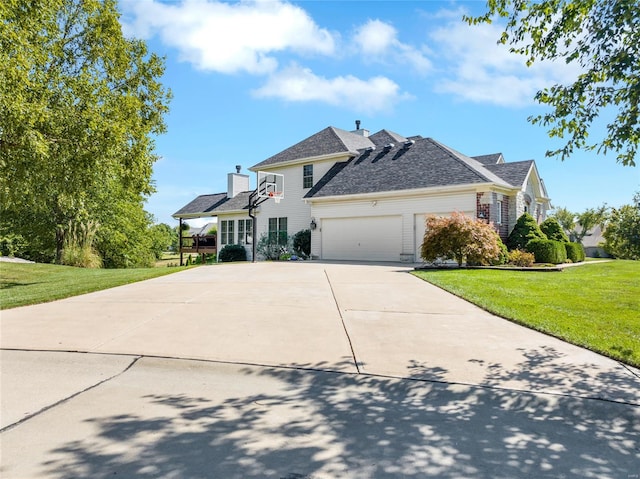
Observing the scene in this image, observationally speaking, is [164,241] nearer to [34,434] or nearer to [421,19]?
[421,19]

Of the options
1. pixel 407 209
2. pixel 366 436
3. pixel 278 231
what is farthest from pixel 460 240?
pixel 278 231

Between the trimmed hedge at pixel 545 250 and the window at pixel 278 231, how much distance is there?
12924mm

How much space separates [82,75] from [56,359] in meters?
10.3

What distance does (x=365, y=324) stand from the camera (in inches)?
247

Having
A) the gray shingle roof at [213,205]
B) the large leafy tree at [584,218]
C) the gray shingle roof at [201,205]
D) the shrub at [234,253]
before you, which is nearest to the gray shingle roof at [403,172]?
the shrub at [234,253]

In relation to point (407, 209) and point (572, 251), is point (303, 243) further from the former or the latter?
point (572, 251)

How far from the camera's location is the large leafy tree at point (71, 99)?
940 cm

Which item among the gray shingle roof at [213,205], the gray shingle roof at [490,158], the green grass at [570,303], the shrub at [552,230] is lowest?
the green grass at [570,303]

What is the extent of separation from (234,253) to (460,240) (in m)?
15.6

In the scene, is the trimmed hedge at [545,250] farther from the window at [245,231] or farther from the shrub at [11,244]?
the shrub at [11,244]

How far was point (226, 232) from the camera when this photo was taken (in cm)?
2822

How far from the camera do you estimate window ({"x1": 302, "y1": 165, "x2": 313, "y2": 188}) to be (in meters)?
24.2

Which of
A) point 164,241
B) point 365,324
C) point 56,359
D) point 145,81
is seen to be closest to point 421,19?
point 365,324

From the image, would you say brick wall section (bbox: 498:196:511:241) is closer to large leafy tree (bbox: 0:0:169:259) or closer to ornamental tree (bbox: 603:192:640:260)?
large leafy tree (bbox: 0:0:169:259)
